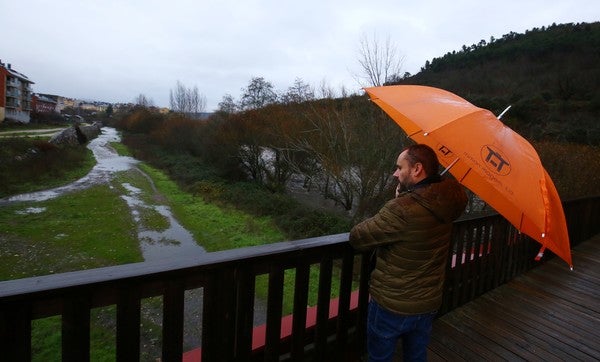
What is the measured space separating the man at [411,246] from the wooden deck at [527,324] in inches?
46.4

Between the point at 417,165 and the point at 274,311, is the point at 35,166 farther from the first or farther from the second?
the point at 417,165

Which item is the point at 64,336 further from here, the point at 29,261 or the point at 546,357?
the point at 29,261

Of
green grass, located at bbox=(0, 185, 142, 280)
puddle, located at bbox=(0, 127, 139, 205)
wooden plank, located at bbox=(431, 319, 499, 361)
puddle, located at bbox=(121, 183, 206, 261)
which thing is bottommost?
puddle, located at bbox=(121, 183, 206, 261)

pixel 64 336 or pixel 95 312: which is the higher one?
pixel 64 336

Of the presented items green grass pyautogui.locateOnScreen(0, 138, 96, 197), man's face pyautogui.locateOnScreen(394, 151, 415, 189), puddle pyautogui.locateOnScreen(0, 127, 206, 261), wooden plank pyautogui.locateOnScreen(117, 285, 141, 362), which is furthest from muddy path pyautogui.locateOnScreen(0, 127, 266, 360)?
man's face pyautogui.locateOnScreen(394, 151, 415, 189)

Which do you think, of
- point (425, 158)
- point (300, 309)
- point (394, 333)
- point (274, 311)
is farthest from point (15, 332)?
point (425, 158)

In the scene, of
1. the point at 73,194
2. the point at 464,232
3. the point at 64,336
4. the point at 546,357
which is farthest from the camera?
the point at 73,194

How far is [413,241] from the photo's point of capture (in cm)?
180

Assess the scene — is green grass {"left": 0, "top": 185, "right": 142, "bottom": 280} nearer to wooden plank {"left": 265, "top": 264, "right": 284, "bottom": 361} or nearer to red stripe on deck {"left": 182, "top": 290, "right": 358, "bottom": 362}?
red stripe on deck {"left": 182, "top": 290, "right": 358, "bottom": 362}

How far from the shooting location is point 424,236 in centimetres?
179

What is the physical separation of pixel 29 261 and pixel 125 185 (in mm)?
12390

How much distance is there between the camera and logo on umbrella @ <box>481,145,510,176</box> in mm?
1760

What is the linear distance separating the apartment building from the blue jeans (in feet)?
205

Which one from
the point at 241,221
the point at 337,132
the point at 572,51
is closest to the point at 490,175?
the point at 337,132
